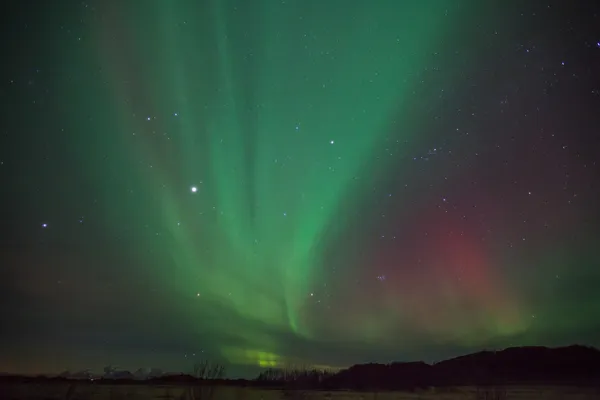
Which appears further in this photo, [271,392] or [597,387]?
[597,387]

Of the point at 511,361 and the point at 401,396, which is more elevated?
the point at 511,361

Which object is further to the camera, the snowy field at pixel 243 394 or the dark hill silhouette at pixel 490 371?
the dark hill silhouette at pixel 490 371

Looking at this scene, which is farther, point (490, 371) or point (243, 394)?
point (490, 371)

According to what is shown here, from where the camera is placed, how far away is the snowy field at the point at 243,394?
15.9 metres

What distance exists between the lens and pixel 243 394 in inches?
705

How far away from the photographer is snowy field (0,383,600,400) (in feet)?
52.1

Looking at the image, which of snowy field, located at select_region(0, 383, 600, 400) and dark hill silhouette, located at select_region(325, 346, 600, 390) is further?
dark hill silhouette, located at select_region(325, 346, 600, 390)

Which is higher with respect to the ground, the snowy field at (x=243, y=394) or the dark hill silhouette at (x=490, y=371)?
the dark hill silhouette at (x=490, y=371)

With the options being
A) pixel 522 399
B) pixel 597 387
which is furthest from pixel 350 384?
pixel 597 387

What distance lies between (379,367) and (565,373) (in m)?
9.87

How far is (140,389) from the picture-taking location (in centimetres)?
1955

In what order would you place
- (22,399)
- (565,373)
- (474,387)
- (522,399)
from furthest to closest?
(565,373)
(474,387)
(522,399)
(22,399)

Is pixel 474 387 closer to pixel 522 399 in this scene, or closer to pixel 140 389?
pixel 522 399

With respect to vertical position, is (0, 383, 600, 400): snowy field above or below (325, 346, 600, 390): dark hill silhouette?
below
